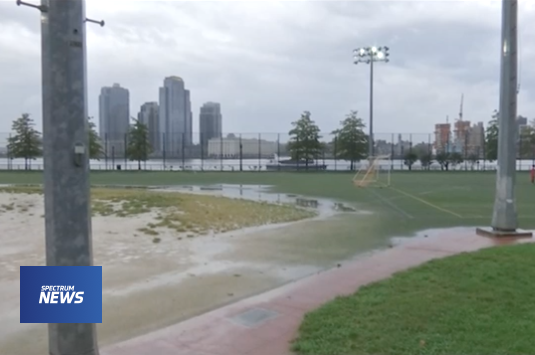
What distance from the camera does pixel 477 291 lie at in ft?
18.5

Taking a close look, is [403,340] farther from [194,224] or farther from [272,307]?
[194,224]

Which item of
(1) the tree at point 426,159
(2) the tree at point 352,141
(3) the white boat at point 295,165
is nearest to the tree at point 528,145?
(1) the tree at point 426,159

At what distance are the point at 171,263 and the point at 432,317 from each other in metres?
4.32

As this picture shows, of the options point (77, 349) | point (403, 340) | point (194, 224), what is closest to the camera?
point (77, 349)

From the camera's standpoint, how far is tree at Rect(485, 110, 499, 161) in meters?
50.3

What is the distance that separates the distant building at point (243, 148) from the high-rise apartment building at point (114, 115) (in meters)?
9.68

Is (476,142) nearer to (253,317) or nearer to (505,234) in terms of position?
(505,234)

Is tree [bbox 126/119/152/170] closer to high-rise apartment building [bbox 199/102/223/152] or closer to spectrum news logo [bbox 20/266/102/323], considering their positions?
high-rise apartment building [bbox 199/102/223/152]

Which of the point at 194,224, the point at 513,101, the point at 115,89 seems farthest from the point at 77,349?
the point at 115,89

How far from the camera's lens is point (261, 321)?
4.97 m

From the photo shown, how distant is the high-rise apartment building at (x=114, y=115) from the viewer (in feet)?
89.6

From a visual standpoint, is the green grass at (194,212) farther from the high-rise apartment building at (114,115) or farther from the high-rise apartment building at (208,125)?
the high-rise apartment building at (208,125)

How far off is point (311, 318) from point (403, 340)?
3.17ft

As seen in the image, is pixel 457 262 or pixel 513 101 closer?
pixel 457 262
